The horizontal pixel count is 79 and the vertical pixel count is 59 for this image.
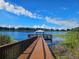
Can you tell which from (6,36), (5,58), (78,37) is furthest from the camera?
(78,37)

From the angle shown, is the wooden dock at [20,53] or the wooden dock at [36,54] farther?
the wooden dock at [36,54]

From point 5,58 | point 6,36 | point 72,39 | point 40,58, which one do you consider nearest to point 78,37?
point 72,39

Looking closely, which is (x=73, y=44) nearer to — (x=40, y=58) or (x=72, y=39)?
(x=72, y=39)

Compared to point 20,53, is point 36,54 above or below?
below

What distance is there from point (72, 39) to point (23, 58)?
32635mm

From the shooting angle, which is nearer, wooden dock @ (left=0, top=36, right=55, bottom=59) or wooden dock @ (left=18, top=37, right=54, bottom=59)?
wooden dock @ (left=0, top=36, right=55, bottom=59)

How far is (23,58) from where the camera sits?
13.1 metres

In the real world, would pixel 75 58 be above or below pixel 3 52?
below

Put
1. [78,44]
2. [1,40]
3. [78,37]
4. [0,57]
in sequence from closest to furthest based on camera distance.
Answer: [0,57], [1,40], [78,44], [78,37]

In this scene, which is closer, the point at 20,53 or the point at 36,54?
the point at 20,53

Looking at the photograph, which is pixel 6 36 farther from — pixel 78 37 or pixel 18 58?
pixel 78 37

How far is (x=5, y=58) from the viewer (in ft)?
33.1

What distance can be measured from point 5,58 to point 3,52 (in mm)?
549

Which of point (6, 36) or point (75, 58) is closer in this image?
point (6, 36)
